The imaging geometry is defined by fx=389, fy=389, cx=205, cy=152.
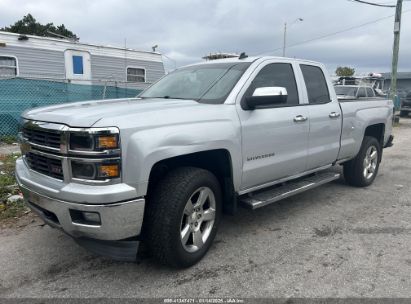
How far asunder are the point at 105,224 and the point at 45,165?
0.78 meters

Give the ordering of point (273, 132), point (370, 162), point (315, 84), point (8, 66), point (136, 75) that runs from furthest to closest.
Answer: point (136, 75), point (8, 66), point (370, 162), point (315, 84), point (273, 132)

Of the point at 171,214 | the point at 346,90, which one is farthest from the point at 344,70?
the point at 171,214

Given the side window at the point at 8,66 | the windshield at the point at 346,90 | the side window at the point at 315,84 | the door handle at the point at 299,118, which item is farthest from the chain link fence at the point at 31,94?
the windshield at the point at 346,90

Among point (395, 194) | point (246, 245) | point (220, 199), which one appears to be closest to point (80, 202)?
point (220, 199)

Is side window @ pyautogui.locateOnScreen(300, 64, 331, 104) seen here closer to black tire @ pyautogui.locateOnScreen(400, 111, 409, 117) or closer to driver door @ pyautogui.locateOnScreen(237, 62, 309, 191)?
driver door @ pyautogui.locateOnScreen(237, 62, 309, 191)

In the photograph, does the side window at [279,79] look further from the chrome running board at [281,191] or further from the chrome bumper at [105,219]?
the chrome bumper at [105,219]

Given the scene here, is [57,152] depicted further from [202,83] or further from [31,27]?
[31,27]

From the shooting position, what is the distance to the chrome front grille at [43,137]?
3.02 metres

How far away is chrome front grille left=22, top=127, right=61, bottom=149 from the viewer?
3.02 metres

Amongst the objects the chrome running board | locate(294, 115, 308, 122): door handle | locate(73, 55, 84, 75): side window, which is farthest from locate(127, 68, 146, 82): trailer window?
locate(294, 115, 308, 122): door handle

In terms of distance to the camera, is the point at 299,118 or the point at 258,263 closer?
the point at 258,263

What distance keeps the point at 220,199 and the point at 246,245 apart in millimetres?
629

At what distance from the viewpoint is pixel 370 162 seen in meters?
6.44

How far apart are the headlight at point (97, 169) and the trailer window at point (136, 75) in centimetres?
1170
